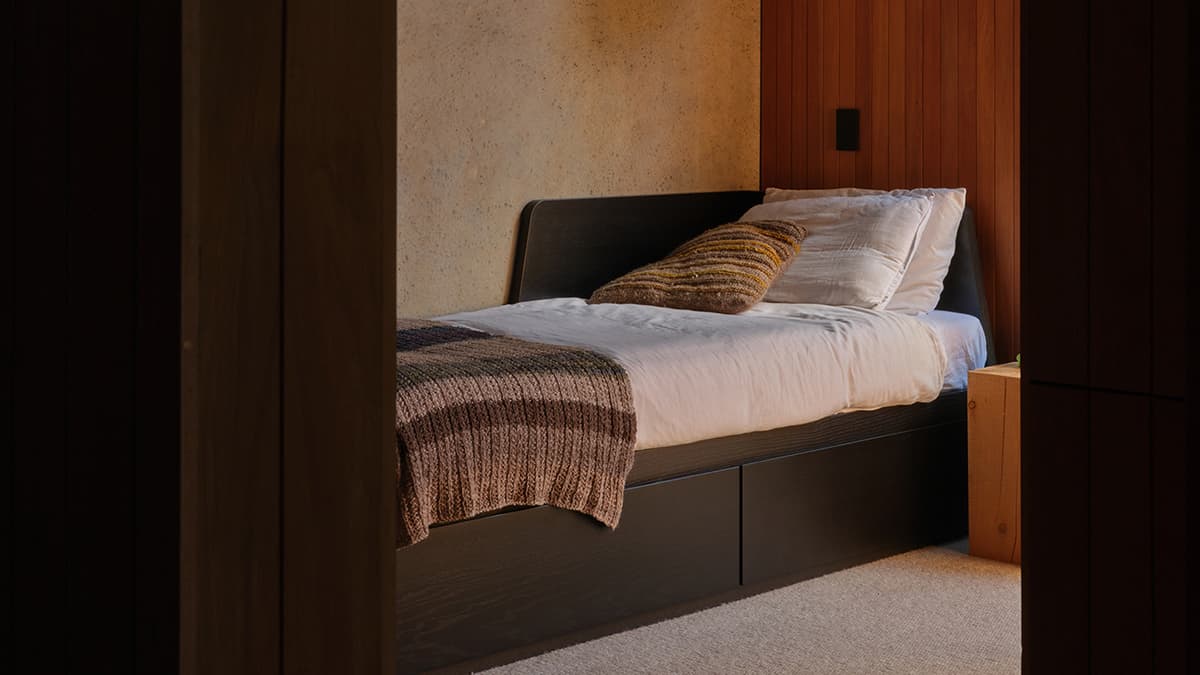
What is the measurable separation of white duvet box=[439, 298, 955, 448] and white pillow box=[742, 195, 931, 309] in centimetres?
9

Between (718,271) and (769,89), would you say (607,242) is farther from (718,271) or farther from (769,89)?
(769,89)

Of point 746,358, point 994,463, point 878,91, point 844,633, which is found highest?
point 878,91

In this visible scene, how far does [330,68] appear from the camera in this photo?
56.0 inches

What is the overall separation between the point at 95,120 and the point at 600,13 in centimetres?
320

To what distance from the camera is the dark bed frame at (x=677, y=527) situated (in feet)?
9.45

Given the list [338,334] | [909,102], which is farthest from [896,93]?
[338,334]

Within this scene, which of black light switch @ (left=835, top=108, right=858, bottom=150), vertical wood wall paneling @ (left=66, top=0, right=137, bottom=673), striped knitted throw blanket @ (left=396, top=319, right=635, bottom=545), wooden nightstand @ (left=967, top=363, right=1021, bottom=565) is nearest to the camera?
vertical wood wall paneling @ (left=66, top=0, right=137, bottom=673)

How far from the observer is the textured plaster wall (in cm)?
421

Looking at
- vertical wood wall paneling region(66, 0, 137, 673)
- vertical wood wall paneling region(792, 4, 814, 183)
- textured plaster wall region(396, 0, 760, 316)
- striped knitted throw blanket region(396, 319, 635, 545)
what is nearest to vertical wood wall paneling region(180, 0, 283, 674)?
vertical wood wall paneling region(66, 0, 137, 673)

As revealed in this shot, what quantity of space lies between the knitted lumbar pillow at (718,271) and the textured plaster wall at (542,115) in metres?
0.42

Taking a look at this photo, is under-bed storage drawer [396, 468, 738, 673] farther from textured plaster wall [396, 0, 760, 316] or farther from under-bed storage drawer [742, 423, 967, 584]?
textured plaster wall [396, 0, 760, 316]

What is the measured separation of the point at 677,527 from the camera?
10.7 feet
